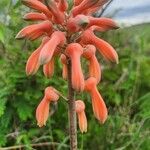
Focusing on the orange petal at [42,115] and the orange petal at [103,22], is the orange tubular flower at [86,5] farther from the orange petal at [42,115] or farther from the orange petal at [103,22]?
the orange petal at [42,115]

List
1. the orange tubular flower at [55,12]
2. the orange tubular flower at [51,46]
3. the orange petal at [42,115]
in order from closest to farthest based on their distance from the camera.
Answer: the orange tubular flower at [51,46] → the orange tubular flower at [55,12] → the orange petal at [42,115]

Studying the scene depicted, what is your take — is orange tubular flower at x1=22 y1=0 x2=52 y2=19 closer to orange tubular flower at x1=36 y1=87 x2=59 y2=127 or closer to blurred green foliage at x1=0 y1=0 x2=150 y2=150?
orange tubular flower at x1=36 y1=87 x2=59 y2=127

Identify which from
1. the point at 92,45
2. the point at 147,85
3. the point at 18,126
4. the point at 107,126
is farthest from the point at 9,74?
the point at 92,45

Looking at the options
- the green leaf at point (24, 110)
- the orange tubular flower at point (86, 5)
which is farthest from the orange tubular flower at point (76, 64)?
the green leaf at point (24, 110)

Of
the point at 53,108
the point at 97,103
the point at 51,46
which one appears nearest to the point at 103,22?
the point at 51,46

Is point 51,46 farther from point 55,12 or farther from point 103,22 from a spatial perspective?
point 103,22

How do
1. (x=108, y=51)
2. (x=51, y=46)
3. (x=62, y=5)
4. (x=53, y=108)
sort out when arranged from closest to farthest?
1. (x=51, y=46)
2. (x=108, y=51)
3. (x=62, y=5)
4. (x=53, y=108)
